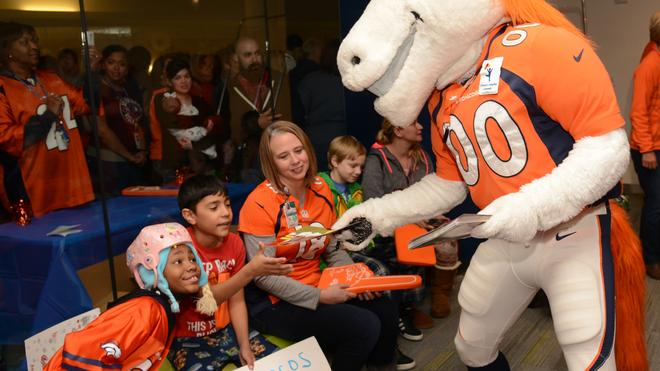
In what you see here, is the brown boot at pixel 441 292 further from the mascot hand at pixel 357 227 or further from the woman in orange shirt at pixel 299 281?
the mascot hand at pixel 357 227

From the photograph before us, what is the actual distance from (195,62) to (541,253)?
1897 mm

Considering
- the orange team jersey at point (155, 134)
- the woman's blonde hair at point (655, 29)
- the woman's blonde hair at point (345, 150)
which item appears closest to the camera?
the orange team jersey at point (155, 134)

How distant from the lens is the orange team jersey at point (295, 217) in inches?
94.2

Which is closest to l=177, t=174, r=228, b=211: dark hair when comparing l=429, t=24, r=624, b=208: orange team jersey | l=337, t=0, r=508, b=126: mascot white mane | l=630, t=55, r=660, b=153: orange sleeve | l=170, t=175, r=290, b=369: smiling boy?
l=170, t=175, r=290, b=369: smiling boy

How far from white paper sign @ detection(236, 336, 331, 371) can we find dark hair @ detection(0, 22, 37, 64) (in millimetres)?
1317

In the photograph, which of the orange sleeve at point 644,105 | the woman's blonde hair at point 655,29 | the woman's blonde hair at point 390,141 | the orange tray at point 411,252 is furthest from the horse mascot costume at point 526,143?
the woman's blonde hair at point 655,29

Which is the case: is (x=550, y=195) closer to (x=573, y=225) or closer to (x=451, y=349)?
(x=573, y=225)

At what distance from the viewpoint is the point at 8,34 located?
215 cm

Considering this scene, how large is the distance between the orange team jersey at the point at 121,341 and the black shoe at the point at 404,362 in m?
1.25

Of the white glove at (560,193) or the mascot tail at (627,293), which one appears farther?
the mascot tail at (627,293)

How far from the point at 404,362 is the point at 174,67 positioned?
1.67 m

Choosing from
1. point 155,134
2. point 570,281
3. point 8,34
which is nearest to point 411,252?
point 570,281

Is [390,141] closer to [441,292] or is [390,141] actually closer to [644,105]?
[441,292]

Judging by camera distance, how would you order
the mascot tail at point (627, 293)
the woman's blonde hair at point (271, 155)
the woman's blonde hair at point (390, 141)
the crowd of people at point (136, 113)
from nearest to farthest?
the mascot tail at point (627, 293), the crowd of people at point (136, 113), the woman's blonde hair at point (271, 155), the woman's blonde hair at point (390, 141)
